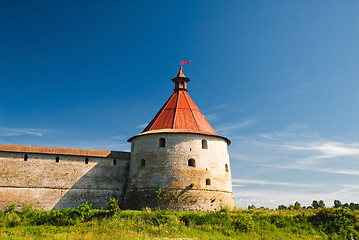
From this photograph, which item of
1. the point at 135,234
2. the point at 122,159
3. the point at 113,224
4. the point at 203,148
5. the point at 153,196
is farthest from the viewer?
the point at 122,159

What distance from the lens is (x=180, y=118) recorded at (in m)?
22.9

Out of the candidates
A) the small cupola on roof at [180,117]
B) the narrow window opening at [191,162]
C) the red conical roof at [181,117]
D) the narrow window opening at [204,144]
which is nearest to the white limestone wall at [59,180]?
the small cupola on roof at [180,117]

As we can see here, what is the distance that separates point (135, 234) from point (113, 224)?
71.6 inches

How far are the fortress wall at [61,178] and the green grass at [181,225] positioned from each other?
542 cm

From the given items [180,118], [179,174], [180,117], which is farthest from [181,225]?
[180,117]

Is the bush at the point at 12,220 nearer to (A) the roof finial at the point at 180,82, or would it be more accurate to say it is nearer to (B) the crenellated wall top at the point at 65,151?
(B) the crenellated wall top at the point at 65,151

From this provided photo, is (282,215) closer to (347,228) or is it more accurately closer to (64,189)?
→ (347,228)

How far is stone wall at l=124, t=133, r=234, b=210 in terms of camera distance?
19641 millimetres

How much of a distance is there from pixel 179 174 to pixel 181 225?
5654 millimetres

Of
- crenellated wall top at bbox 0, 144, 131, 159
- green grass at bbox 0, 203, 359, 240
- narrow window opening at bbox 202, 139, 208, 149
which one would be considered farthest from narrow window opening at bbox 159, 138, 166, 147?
green grass at bbox 0, 203, 359, 240

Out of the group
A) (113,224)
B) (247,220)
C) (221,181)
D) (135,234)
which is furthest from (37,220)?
(221,181)

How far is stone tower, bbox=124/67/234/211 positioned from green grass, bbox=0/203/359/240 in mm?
3643

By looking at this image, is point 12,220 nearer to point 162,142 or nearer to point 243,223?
point 162,142

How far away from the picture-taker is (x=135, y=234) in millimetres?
12922
